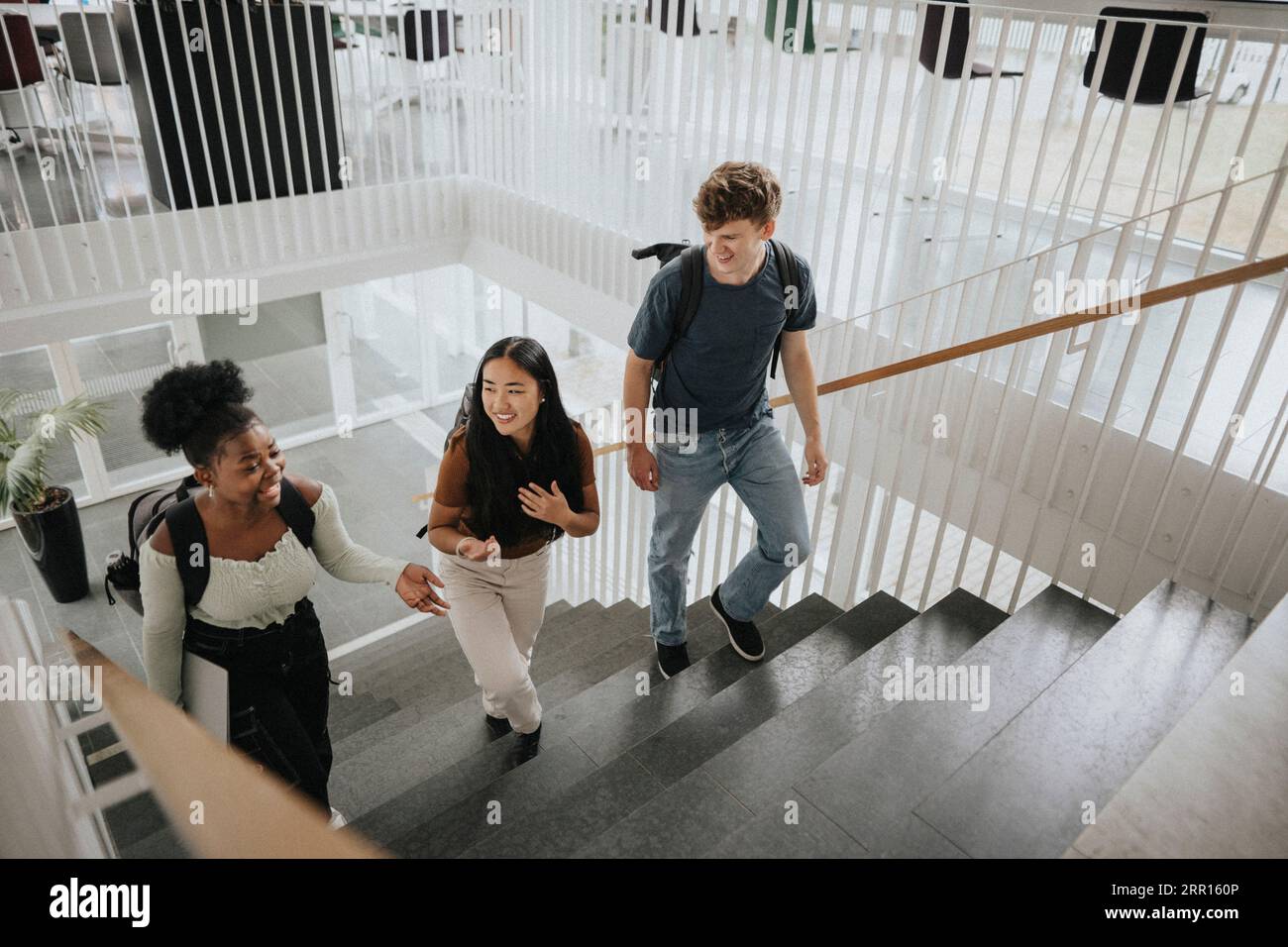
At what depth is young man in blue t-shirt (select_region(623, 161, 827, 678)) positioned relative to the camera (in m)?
2.57

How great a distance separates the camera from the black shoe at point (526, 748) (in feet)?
9.75

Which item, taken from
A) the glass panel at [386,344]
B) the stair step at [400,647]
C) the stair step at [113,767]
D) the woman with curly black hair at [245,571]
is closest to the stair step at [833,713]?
the woman with curly black hair at [245,571]

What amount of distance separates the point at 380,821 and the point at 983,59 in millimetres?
5435

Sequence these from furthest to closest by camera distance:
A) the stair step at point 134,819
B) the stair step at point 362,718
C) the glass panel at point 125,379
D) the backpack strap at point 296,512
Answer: the glass panel at point 125,379 → the stair step at point 362,718 → the backpack strap at point 296,512 → the stair step at point 134,819

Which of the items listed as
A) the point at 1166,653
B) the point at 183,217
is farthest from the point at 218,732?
the point at 183,217

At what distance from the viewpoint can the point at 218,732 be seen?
7.62ft

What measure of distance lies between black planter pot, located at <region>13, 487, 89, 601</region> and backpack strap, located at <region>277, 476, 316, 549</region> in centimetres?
485

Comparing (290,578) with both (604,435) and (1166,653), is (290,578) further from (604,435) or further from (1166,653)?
(1166,653)

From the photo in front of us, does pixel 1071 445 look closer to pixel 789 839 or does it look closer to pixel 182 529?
pixel 789 839

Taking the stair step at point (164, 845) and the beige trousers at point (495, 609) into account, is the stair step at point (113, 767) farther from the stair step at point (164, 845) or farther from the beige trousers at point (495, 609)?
the beige trousers at point (495, 609)

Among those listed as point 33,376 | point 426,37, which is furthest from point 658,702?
point 33,376

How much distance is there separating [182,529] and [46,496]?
5.07 meters

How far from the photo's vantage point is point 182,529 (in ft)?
7.23

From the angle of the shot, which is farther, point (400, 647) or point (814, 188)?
point (814, 188)
